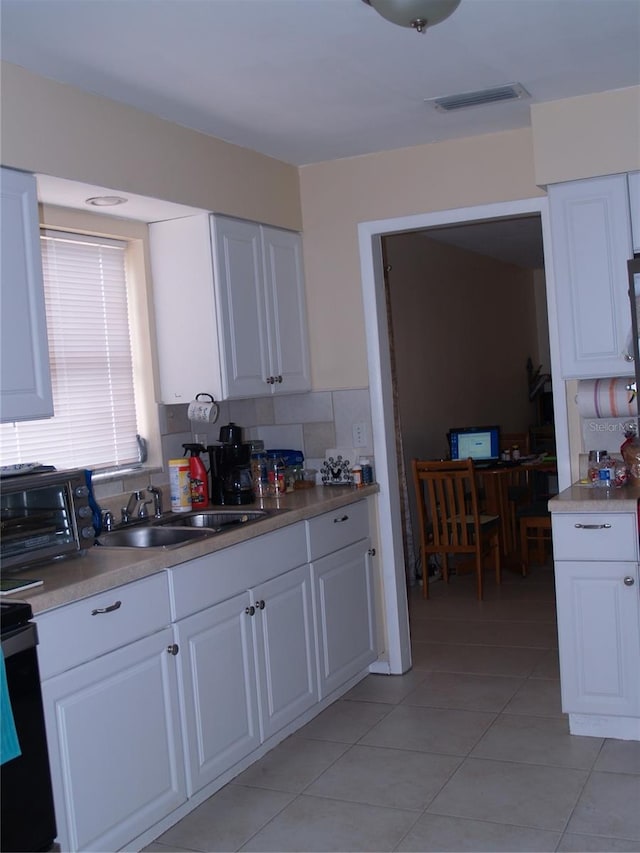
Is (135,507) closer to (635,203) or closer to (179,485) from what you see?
(179,485)

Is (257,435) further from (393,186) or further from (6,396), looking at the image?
(6,396)

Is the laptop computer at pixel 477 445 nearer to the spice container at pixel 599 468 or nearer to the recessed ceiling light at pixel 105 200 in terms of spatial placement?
the spice container at pixel 599 468

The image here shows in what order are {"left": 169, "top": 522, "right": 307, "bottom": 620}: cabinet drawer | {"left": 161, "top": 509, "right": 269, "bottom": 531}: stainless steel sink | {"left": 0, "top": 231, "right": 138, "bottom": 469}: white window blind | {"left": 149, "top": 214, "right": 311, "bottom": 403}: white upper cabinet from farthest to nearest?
{"left": 149, "top": 214, "right": 311, "bottom": 403}: white upper cabinet, {"left": 161, "top": 509, "right": 269, "bottom": 531}: stainless steel sink, {"left": 0, "top": 231, "right": 138, "bottom": 469}: white window blind, {"left": 169, "top": 522, "right": 307, "bottom": 620}: cabinet drawer

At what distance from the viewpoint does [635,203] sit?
3520mm

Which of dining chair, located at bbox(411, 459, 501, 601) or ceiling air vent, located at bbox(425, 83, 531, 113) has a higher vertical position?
ceiling air vent, located at bbox(425, 83, 531, 113)

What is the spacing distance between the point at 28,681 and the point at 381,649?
7.67 feet

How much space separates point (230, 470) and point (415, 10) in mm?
2150

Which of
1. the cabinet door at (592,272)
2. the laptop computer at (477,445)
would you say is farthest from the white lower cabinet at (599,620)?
the laptop computer at (477,445)

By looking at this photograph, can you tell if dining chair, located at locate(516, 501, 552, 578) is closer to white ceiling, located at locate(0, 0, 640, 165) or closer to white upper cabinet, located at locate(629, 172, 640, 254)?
white upper cabinet, located at locate(629, 172, 640, 254)

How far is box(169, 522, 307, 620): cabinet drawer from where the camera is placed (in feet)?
9.53

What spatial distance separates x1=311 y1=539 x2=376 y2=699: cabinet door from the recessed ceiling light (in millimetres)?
1607

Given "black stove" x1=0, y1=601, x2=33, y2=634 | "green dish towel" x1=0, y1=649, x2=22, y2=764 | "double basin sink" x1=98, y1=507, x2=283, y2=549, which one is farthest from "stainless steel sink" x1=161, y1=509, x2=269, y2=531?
"green dish towel" x1=0, y1=649, x2=22, y2=764

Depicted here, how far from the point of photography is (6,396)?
2.67m

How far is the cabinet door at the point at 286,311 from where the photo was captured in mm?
4121
